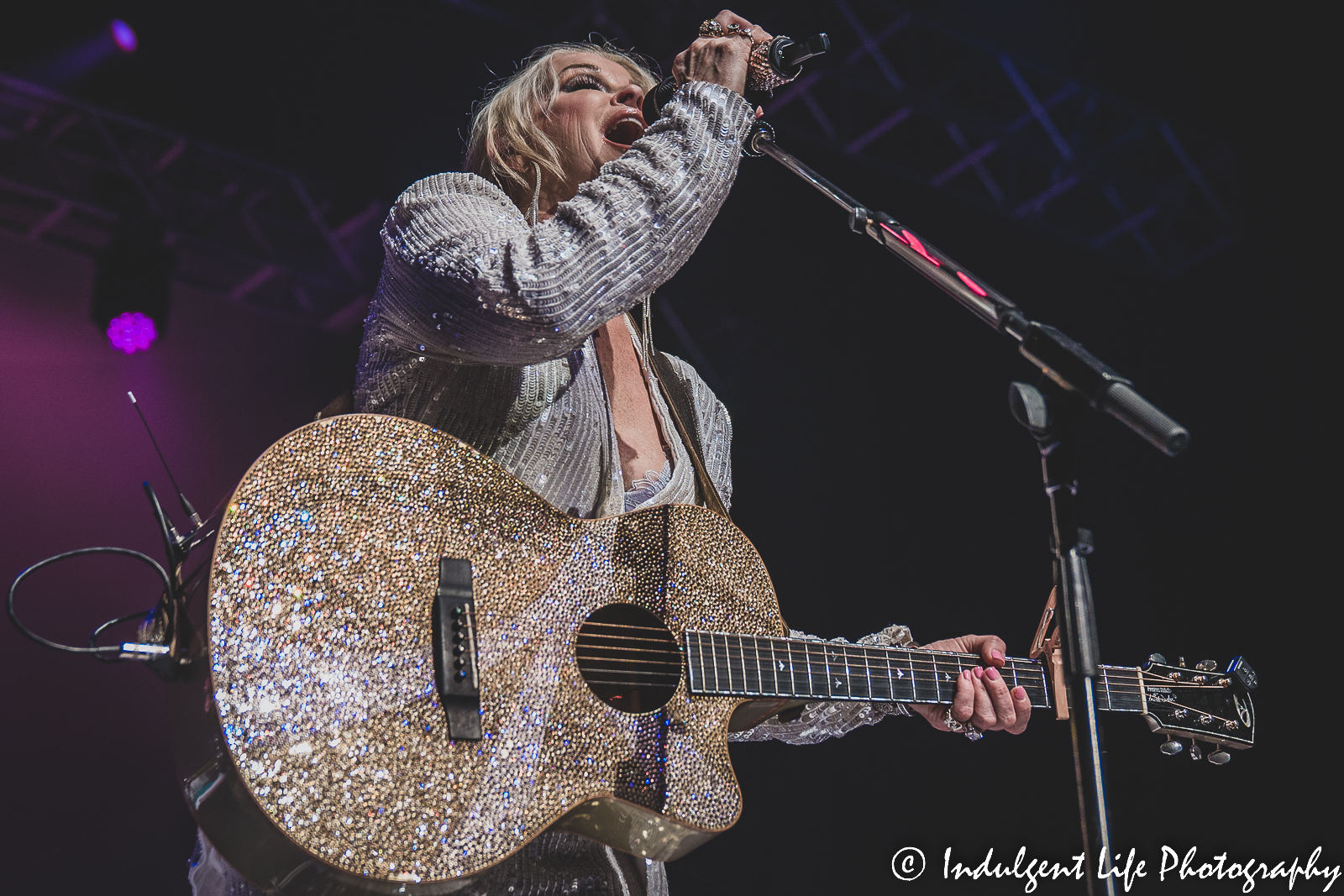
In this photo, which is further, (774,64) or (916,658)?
(916,658)

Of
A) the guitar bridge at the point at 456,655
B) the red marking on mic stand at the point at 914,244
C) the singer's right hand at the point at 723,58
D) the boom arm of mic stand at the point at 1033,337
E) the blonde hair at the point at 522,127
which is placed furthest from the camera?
the blonde hair at the point at 522,127

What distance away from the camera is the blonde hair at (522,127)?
6.37ft

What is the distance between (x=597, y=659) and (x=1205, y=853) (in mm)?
3999

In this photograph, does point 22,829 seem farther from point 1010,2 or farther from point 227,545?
point 1010,2

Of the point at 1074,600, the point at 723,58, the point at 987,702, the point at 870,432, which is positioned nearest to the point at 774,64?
the point at 723,58

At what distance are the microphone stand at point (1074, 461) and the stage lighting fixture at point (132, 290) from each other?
350cm

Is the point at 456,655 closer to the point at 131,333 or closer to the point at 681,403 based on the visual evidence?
the point at 681,403

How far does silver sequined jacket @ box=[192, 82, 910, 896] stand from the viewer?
53.7 inches

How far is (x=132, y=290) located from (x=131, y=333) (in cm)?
17

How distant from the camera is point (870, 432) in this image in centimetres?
495

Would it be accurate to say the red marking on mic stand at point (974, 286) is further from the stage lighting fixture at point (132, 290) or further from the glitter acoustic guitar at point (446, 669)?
Answer: the stage lighting fixture at point (132, 290)

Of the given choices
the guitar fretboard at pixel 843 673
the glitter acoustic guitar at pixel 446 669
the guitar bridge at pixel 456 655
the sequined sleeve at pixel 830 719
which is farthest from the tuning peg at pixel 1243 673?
the guitar bridge at pixel 456 655

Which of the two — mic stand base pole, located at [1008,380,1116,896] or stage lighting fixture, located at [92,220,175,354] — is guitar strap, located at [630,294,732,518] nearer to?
mic stand base pole, located at [1008,380,1116,896]

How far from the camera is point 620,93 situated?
2010 mm
